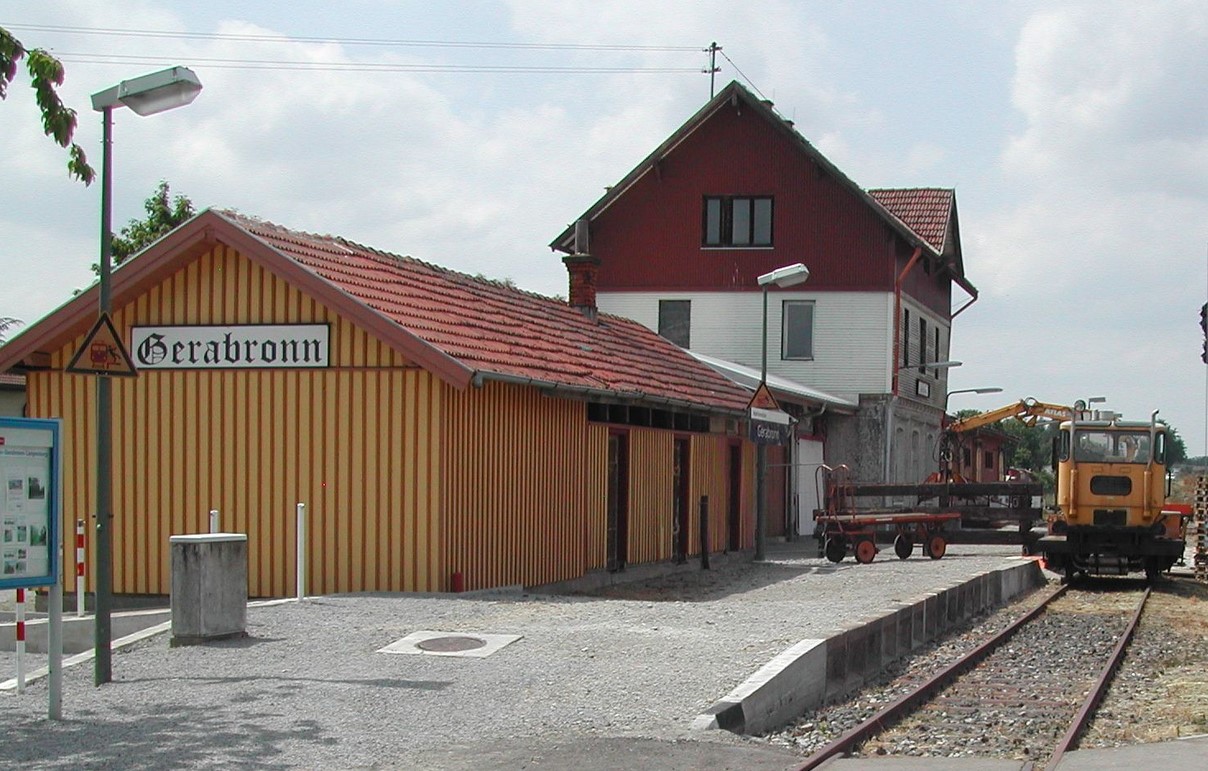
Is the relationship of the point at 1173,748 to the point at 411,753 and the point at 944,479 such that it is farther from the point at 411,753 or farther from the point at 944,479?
the point at 944,479

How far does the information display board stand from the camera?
30.9 feet

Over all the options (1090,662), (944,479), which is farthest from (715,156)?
(1090,662)

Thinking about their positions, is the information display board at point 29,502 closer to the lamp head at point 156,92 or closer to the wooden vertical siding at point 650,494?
the lamp head at point 156,92

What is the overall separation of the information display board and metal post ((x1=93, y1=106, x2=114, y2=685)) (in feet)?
3.04

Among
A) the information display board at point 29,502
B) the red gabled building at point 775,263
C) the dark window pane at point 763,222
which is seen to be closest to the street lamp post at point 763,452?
the red gabled building at point 775,263

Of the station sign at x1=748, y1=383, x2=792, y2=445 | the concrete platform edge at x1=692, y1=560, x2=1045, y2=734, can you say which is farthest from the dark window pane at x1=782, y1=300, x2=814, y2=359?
the concrete platform edge at x1=692, y1=560, x2=1045, y2=734

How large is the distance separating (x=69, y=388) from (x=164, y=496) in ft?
6.10

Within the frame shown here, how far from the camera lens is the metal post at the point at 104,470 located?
1071cm

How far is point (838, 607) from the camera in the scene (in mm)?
15828

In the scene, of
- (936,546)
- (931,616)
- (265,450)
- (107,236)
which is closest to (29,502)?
(107,236)

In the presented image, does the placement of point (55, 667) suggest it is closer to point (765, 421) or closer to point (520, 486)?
point (520, 486)

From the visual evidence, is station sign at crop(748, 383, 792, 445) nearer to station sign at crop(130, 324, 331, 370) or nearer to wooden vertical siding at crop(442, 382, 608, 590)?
wooden vertical siding at crop(442, 382, 608, 590)

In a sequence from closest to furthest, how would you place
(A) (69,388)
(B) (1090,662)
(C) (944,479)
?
(B) (1090,662), (A) (69,388), (C) (944,479)

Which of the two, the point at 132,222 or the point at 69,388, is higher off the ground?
the point at 132,222
